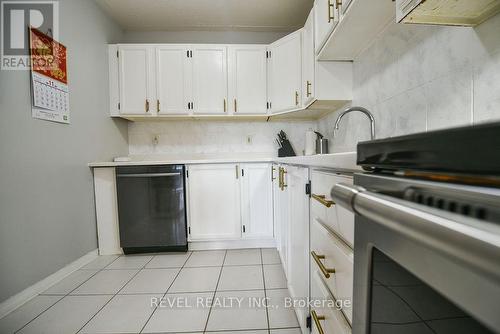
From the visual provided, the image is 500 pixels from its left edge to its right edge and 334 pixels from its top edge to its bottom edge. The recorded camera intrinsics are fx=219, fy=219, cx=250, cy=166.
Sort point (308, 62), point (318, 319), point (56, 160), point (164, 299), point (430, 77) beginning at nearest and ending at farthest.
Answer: point (318, 319) < point (430, 77) < point (164, 299) < point (56, 160) < point (308, 62)

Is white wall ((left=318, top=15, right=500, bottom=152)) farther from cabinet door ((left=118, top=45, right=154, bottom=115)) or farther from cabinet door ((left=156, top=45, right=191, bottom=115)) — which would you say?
cabinet door ((left=118, top=45, right=154, bottom=115))

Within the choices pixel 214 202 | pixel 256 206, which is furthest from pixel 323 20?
pixel 214 202

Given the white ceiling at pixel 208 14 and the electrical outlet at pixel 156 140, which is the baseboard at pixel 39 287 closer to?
the electrical outlet at pixel 156 140

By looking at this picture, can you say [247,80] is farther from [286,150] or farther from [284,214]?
[284,214]

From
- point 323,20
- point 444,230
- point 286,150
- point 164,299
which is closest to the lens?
point 444,230

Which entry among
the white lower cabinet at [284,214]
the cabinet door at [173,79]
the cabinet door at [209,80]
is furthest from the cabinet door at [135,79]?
the white lower cabinet at [284,214]

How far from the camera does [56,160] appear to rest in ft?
5.54

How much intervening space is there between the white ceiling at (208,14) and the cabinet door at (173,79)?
0.37 m

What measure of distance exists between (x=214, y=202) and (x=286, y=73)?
1.54 meters

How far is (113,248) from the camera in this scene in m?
2.13

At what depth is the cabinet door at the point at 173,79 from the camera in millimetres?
2455

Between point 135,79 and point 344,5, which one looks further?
point 135,79

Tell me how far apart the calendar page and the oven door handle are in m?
2.12

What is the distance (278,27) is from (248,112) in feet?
3.86
